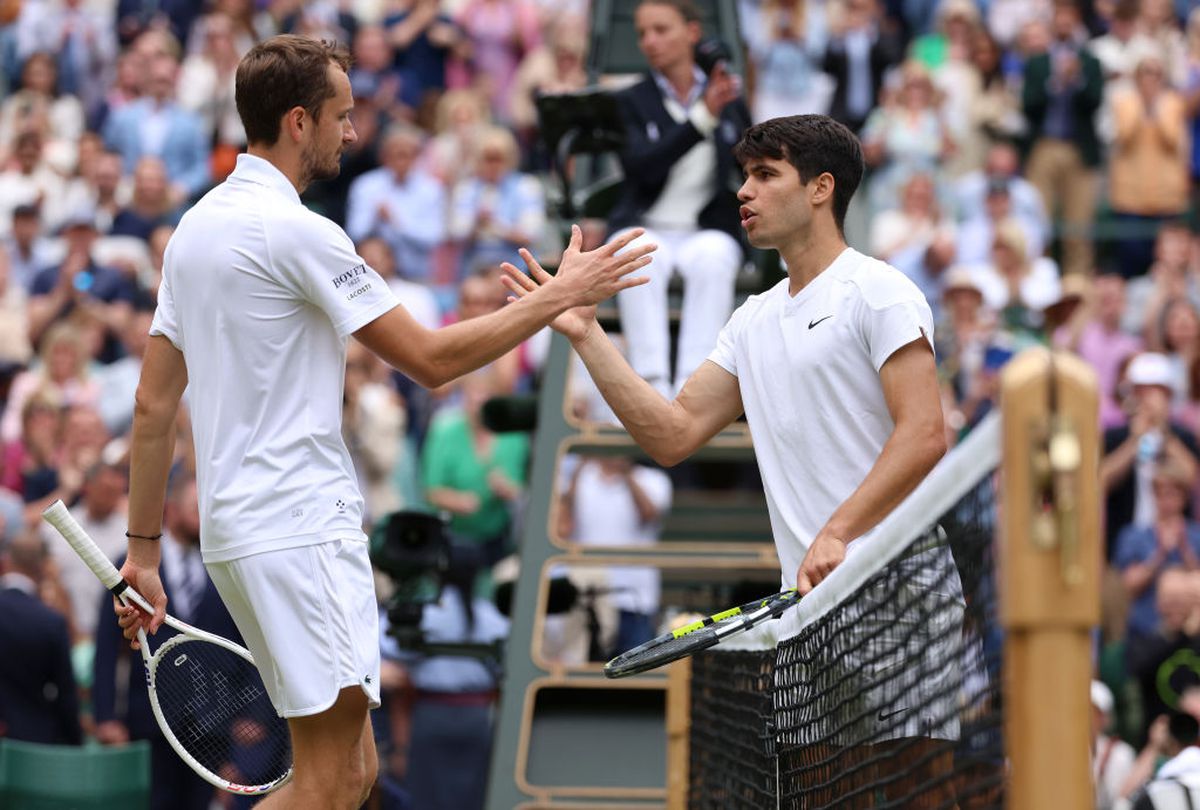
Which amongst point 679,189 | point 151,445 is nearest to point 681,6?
point 679,189

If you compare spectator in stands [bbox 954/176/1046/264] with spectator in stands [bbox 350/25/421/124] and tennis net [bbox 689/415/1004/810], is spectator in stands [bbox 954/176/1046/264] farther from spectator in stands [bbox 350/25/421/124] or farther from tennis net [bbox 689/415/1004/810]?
tennis net [bbox 689/415/1004/810]

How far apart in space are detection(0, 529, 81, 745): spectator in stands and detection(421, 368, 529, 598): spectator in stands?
264cm

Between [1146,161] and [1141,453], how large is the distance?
446cm

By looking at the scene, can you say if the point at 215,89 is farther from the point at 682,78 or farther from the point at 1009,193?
the point at 682,78

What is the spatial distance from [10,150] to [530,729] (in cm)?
951

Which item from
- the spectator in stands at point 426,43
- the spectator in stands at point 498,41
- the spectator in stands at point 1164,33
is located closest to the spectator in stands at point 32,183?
the spectator in stands at point 426,43

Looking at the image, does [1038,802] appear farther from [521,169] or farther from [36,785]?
[521,169]

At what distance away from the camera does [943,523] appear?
396 centimetres

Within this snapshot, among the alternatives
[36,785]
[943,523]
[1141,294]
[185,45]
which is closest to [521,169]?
[185,45]

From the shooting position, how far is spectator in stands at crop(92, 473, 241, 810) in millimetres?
9695

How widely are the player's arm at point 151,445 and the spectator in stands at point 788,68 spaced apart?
34.7ft

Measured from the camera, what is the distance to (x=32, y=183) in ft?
51.8

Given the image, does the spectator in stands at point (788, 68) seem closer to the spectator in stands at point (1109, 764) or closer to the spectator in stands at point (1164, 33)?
the spectator in stands at point (1164, 33)

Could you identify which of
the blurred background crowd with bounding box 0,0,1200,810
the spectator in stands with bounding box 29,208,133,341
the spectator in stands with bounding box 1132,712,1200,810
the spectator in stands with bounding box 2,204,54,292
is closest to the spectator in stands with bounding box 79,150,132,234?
the blurred background crowd with bounding box 0,0,1200,810
